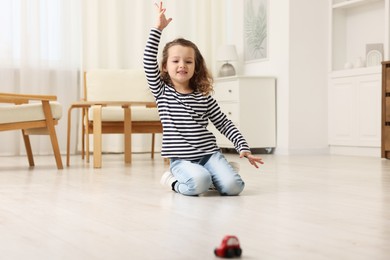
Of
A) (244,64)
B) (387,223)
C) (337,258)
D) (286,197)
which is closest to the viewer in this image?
(337,258)

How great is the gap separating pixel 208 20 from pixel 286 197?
469 centimetres

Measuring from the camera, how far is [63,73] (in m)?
6.57

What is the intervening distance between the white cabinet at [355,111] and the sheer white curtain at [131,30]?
1.50 metres

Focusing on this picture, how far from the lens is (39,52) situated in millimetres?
6438

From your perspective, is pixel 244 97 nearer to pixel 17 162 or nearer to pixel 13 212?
pixel 17 162

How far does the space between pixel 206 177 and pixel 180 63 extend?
20.3 inches

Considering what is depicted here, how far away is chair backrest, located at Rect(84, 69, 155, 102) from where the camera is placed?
19.7ft

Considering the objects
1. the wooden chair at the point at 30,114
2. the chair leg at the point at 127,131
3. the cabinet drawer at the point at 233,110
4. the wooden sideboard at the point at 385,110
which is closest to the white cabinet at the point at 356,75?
the wooden sideboard at the point at 385,110

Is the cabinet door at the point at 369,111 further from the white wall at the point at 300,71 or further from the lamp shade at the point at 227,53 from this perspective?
the lamp shade at the point at 227,53

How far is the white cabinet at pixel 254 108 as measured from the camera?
649cm

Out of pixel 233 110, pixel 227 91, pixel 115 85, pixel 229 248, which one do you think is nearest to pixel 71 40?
pixel 115 85

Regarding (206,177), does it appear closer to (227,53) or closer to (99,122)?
(99,122)

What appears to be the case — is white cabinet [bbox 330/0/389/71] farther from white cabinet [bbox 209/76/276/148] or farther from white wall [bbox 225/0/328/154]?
white cabinet [bbox 209/76/276/148]

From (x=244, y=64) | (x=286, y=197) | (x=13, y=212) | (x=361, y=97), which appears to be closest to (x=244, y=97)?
(x=244, y=64)
